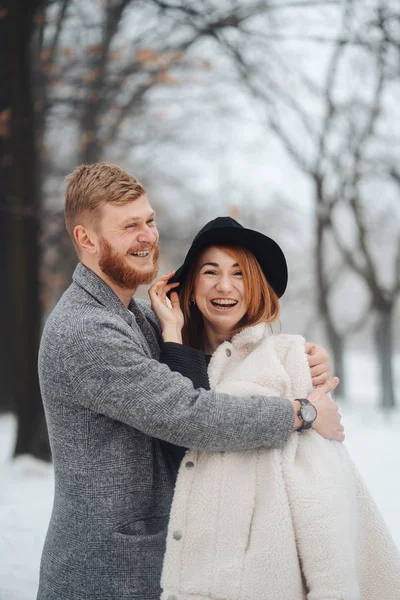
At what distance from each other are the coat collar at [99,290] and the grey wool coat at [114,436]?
0.04 feet

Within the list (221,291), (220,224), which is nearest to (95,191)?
(220,224)

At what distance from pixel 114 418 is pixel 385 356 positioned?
7.56 m

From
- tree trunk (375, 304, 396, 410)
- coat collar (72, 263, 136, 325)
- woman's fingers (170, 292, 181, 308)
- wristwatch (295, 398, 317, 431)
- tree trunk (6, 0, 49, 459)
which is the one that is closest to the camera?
wristwatch (295, 398, 317, 431)

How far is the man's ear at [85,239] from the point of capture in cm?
208

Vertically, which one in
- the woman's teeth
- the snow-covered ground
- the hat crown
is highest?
the hat crown

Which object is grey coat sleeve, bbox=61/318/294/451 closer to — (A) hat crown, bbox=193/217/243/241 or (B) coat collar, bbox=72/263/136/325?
(B) coat collar, bbox=72/263/136/325

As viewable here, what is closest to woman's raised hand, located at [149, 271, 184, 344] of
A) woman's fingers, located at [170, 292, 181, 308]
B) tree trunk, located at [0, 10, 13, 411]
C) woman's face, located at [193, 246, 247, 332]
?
woman's fingers, located at [170, 292, 181, 308]

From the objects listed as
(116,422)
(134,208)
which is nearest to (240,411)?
(116,422)

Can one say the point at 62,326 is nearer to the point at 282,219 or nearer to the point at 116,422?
the point at 116,422

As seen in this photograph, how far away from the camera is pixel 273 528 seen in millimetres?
1771

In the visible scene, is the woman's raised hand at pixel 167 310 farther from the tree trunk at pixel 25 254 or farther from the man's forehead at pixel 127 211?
the tree trunk at pixel 25 254

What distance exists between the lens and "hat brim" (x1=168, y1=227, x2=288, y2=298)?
2.19 metres

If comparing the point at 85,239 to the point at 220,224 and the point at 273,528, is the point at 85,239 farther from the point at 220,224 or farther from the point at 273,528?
the point at 273,528

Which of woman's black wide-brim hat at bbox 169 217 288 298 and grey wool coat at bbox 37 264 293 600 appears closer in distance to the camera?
grey wool coat at bbox 37 264 293 600
